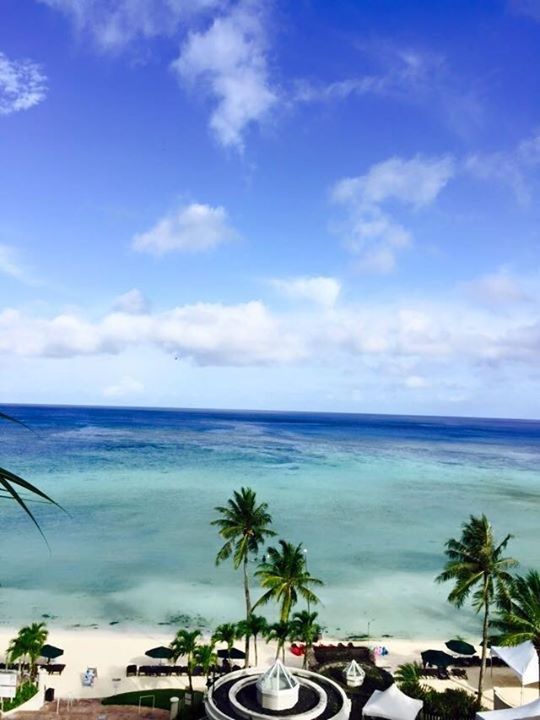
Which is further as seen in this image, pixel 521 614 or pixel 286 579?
pixel 286 579

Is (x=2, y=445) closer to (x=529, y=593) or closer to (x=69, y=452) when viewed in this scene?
(x=69, y=452)

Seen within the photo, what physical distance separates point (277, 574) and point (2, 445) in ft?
425

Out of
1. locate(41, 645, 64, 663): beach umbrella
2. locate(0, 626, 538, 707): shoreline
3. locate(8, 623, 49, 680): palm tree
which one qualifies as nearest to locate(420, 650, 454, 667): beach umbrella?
locate(0, 626, 538, 707): shoreline

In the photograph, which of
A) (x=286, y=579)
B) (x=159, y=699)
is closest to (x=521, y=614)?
(x=286, y=579)

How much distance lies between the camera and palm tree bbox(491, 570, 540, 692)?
30406 mm

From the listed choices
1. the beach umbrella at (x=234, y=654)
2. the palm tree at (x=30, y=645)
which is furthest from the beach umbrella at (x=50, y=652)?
the beach umbrella at (x=234, y=654)

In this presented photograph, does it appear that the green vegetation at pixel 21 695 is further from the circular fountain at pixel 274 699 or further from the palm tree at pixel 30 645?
the circular fountain at pixel 274 699

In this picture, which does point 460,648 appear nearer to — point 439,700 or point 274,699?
point 439,700

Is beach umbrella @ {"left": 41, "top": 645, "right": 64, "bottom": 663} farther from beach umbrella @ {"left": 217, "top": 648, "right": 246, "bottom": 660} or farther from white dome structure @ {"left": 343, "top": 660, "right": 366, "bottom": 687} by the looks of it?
white dome structure @ {"left": 343, "top": 660, "right": 366, "bottom": 687}

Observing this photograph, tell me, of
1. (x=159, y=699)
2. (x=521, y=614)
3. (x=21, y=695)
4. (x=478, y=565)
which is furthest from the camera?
(x=478, y=565)

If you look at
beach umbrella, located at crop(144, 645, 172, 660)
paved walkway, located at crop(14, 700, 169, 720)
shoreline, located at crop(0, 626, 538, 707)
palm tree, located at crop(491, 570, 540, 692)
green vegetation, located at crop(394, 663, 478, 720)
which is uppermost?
palm tree, located at crop(491, 570, 540, 692)

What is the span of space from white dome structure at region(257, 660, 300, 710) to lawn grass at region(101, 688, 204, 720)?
5790 mm

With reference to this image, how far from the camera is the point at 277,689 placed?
2366 cm

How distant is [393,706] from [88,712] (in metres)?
14.7
